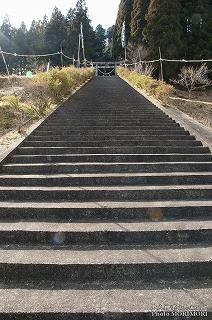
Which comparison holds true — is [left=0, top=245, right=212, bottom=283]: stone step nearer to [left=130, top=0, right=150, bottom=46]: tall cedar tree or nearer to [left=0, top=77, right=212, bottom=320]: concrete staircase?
[left=0, top=77, right=212, bottom=320]: concrete staircase

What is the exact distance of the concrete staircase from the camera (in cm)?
347

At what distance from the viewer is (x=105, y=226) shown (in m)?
4.62

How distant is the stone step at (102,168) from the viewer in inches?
248

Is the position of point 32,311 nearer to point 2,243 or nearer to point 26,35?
point 2,243

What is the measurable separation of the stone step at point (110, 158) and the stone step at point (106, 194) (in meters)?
1.33

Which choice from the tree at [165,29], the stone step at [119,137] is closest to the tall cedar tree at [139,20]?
the tree at [165,29]

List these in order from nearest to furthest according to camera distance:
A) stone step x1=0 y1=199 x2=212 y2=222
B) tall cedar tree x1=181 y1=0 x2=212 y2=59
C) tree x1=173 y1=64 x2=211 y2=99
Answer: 1. stone step x1=0 y1=199 x2=212 y2=222
2. tree x1=173 y1=64 x2=211 y2=99
3. tall cedar tree x1=181 y1=0 x2=212 y2=59

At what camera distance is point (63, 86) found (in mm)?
13742

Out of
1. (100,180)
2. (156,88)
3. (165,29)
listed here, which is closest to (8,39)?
(165,29)

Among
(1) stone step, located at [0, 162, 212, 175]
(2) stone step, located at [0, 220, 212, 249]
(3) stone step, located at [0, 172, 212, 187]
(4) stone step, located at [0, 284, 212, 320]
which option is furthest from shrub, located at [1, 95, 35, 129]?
(4) stone step, located at [0, 284, 212, 320]

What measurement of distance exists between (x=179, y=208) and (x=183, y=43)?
86.3 ft

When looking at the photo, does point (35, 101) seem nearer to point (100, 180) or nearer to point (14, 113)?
point (14, 113)

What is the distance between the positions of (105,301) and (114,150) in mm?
4071

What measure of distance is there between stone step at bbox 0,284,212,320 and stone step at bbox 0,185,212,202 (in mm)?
1789
